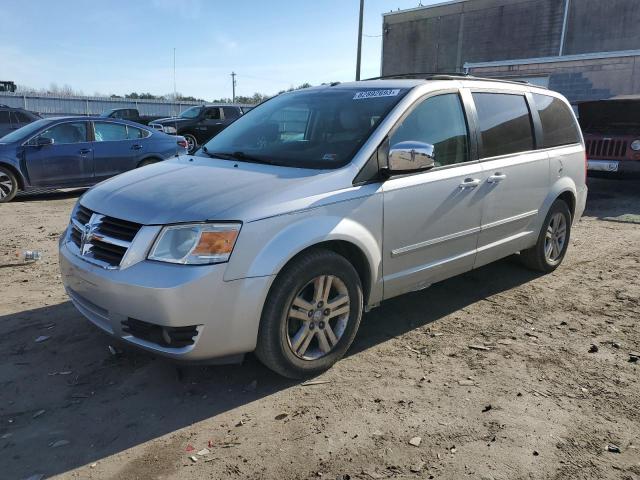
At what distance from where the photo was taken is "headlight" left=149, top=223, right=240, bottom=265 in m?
2.88

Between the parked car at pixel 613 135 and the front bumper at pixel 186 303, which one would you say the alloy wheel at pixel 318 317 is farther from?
the parked car at pixel 613 135

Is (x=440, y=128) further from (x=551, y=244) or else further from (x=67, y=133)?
(x=67, y=133)

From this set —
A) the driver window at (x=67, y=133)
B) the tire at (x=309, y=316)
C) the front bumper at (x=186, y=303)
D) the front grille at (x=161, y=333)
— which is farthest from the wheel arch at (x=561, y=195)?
the driver window at (x=67, y=133)

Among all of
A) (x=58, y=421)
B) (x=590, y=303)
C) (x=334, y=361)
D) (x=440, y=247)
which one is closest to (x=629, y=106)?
(x=590, y=303)

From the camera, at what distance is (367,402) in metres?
3.17

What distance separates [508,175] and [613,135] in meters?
6.89

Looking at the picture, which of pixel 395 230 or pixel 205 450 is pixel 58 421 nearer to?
pixel 205 450

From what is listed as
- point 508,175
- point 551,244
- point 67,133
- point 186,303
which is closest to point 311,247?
point 186,303

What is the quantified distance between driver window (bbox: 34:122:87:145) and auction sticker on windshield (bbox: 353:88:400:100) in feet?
24.6

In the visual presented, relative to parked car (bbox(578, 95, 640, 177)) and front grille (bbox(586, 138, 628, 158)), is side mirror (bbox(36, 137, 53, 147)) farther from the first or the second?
front grille (bbox(586, 138, 628, 158))

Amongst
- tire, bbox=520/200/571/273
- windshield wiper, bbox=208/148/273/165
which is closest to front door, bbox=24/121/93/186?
windshield wiper, bbox=208/148/273/165

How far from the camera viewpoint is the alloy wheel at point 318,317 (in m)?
3.27

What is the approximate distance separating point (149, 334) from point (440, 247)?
220cm

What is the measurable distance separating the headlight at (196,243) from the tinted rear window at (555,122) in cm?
359
